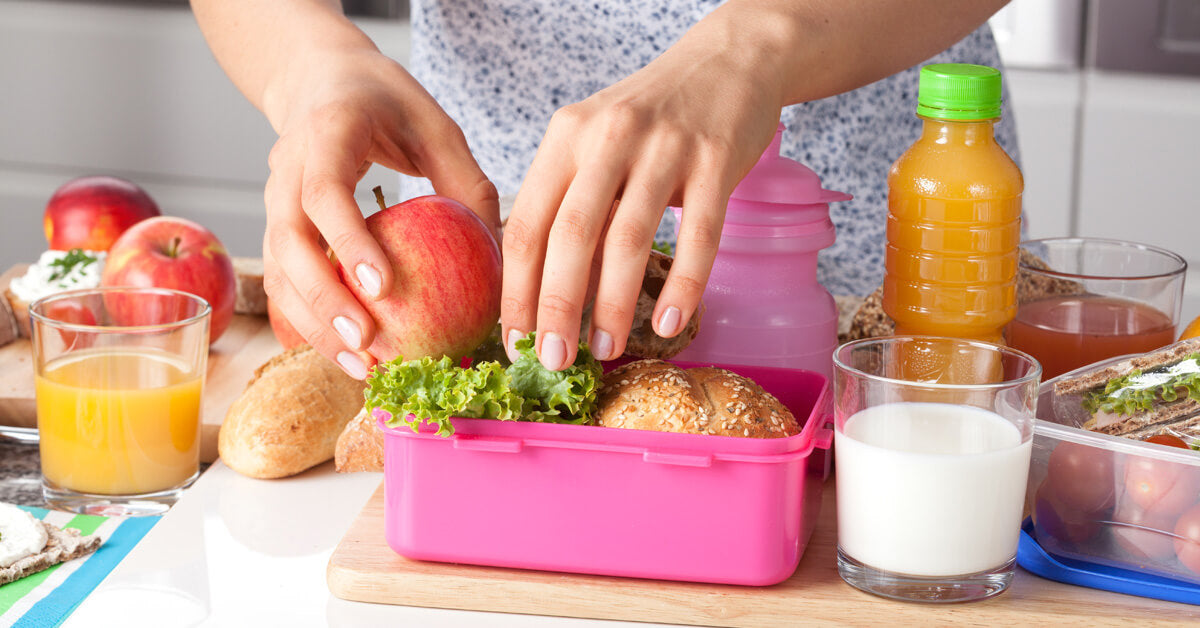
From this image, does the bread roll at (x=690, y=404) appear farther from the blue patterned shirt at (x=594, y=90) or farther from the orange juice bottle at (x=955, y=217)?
the blue patterned shirt at (x=594, y=90)

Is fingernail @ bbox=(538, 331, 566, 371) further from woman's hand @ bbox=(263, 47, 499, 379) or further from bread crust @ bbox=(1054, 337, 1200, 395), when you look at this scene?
bread crust @ bbox=(1054, 337, 1200, 395)

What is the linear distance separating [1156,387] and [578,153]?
1.39 feet

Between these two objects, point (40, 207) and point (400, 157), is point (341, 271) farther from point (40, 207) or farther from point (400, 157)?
point (40, 207)

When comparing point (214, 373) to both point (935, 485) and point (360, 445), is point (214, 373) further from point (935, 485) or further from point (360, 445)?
point (935, 485)

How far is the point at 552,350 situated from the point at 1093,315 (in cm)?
50

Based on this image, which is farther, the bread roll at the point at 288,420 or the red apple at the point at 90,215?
the red apple at the point at 90,215

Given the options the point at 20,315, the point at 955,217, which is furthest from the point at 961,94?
the point at 20,315

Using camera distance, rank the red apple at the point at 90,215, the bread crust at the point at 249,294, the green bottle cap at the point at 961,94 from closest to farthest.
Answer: the green bottle cap at the point at 961,94 < the bread crust at the point at 249,294 < the red apple at the point at 90,215

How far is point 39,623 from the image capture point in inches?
32.6

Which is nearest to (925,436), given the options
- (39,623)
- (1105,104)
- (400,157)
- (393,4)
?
(400,157)

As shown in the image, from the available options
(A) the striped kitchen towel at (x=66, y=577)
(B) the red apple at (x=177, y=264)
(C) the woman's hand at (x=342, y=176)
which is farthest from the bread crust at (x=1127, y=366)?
(B) the red apple at (x=177, y=264)

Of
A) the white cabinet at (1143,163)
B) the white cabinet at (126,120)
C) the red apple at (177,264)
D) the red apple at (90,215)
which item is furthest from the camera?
the white cabinet at (126,120)

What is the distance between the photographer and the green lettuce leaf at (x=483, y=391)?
2.57 feet

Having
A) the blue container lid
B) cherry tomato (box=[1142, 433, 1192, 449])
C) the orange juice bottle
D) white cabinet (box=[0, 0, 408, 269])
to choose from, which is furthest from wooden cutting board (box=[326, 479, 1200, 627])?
white cabinet (box=[0, 0, 408, 269])
